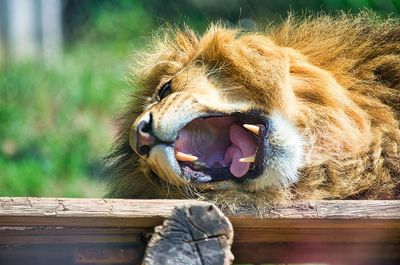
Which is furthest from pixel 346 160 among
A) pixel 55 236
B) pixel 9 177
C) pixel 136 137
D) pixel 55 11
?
pixel 55 11

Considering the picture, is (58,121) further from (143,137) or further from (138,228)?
(138,228)

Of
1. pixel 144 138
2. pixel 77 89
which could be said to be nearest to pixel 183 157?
pixel 144 138

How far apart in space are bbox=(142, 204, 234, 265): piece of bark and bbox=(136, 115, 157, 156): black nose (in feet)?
1.42

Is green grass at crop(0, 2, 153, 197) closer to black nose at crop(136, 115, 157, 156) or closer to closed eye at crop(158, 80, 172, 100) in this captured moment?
closed eye at crop(158, 80, 172, 100)

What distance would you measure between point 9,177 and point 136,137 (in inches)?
85.6

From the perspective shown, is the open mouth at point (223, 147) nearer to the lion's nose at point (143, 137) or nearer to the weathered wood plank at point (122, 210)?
the lion's nose at point (143, 137)

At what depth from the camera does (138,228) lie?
8.32 ft

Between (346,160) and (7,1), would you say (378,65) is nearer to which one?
(346,160)

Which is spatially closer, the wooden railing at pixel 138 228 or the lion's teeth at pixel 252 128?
the wooden railing at pixel 138 228

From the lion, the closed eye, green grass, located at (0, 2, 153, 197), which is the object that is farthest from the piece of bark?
green grass, located at (0, 2, 153, 197)

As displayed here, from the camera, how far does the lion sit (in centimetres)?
277

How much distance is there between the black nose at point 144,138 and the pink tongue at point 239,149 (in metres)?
0.19

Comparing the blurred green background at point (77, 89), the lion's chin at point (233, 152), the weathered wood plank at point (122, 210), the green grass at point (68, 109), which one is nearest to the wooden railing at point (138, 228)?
the weathered wood plank at point (122, 210)

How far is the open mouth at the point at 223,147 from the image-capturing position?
277 centimetres
